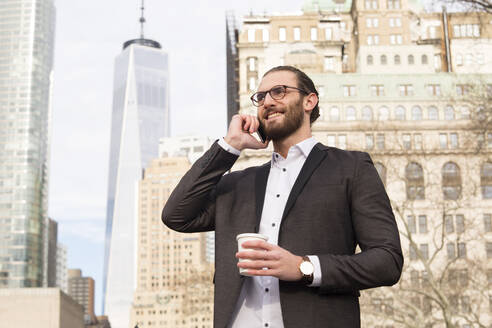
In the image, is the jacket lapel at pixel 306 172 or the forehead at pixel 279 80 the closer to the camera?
the jacket lapel at pixel 306 172

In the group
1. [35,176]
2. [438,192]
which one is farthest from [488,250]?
[35,176]

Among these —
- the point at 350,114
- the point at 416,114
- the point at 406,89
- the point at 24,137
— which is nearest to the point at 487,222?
the point at 416,114

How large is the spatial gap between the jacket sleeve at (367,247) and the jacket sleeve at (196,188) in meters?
0.77

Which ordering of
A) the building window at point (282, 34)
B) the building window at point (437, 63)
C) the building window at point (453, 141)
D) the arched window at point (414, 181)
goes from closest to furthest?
the arched window at point (414, 181) → the building window at point (453, 141) → the building window at point (282, 34) → the building window at point (437, 63)

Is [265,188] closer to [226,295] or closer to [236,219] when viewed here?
[236,219]

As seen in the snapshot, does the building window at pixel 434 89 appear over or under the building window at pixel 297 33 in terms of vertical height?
under

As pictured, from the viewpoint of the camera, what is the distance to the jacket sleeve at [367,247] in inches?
136

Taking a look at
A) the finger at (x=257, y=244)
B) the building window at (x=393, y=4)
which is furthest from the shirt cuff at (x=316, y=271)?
the building window at (x=393, y=4)

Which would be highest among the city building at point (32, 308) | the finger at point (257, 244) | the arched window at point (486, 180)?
the arched window at point (486, 180)

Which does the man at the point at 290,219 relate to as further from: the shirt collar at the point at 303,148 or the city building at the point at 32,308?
the city building at the point at 32,308

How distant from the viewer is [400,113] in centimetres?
7000

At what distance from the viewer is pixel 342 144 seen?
6756 cm

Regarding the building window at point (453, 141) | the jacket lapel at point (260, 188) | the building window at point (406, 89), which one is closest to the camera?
the jacket lapel at point (260, 188)

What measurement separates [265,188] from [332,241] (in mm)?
539
